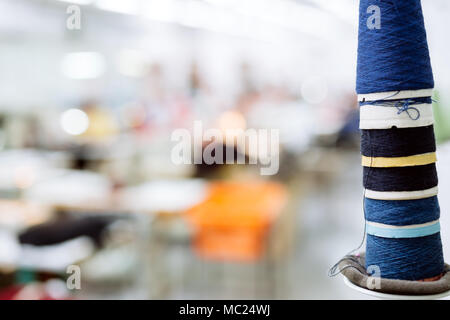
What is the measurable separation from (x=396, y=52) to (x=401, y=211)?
0.14 metres

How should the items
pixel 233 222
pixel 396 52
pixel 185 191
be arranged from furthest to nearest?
pixel 185 191, pixel 233 222, pixel 396 52

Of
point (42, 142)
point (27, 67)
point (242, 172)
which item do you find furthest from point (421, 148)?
point (27, 67)

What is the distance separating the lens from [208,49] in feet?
20.5

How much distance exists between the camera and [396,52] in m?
0.39

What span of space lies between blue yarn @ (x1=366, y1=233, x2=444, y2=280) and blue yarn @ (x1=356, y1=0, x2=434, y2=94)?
0.15m

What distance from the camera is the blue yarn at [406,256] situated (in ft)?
1.41

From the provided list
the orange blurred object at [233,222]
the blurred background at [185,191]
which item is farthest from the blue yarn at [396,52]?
the orange blurred object at [233,222]

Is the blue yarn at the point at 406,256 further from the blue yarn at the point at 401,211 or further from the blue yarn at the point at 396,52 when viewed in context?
the blue yarn at the point at 396,52

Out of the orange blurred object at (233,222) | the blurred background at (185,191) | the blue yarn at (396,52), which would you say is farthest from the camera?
the orange blurred object at (233,222)

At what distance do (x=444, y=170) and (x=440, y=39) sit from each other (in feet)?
0.47

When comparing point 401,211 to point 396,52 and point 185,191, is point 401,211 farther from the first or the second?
point 185,191

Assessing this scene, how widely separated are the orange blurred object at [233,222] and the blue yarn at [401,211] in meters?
Answer: 1.75

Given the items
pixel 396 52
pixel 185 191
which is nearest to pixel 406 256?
pixel 396 52

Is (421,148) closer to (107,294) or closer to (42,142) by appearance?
(107,294)
